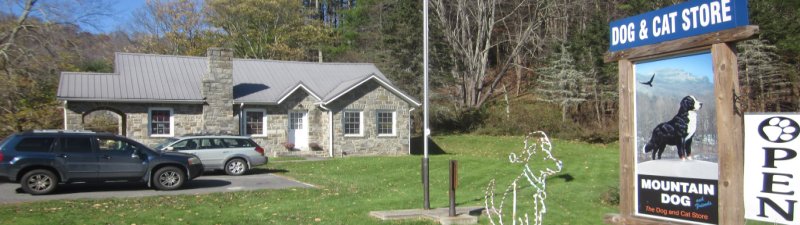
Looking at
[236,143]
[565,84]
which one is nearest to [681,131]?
[236,143]

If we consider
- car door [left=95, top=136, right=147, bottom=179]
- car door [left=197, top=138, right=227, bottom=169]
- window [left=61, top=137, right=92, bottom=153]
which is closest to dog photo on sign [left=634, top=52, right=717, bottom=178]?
car door [left=95, top=136, right=147, bottom=179]

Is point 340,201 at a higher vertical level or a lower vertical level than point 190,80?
lower

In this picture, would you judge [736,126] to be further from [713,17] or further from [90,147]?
[90,147]

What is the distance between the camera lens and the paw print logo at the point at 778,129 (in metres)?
5.75

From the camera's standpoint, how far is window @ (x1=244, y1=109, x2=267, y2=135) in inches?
1163

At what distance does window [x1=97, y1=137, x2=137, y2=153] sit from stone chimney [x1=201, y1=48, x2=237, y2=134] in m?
11.6

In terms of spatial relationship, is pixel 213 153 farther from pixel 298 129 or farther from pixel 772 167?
pixel 772 167

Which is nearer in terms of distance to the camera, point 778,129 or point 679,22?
point 778,129

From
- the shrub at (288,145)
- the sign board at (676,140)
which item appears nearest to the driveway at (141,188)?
the shrub at (288,145)

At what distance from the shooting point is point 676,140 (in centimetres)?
644

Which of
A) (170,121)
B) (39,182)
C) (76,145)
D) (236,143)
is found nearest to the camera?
(39,182)

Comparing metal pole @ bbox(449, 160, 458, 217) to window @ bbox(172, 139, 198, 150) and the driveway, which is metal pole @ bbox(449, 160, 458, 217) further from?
window @ bbox(172, 139, 198, 150)

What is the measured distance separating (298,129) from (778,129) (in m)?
25.8

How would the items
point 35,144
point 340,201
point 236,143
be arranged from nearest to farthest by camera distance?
point 340,201
point 35,144
point 236,143
